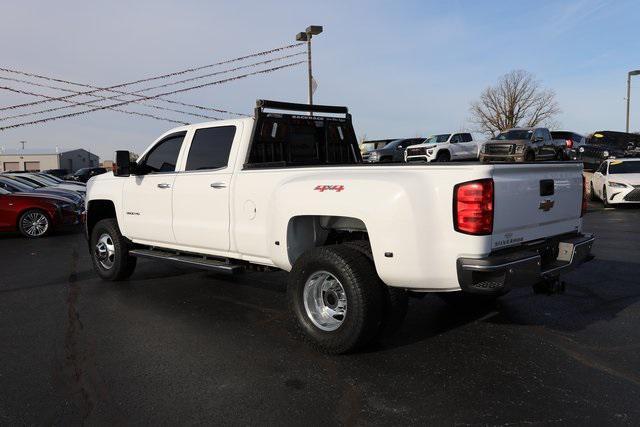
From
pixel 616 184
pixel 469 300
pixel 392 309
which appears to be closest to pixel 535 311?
pixel 469 300

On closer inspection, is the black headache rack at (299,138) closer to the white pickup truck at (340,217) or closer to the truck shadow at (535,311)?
the white pickup truck at (340,217)

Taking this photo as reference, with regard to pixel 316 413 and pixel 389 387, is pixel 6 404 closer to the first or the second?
pixel 316 413

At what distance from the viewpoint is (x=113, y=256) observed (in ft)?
22.7

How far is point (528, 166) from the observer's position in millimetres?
3957

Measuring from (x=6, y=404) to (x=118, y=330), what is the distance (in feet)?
5.00

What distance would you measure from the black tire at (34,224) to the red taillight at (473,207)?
11669 mm

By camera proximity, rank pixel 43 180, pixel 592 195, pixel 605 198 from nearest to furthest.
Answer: pixel 605 198, pixel 43 180, pixel 592 195

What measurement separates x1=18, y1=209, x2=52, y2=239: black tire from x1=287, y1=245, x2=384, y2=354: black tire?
34.1 ft

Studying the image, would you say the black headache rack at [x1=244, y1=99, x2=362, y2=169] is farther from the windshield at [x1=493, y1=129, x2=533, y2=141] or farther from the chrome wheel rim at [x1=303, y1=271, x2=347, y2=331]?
the windshield at [x1=493, y1=129, x2=533, y2=141]

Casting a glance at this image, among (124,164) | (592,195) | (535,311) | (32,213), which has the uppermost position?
(124,164)

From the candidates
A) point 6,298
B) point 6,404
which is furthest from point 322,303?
point 6,298

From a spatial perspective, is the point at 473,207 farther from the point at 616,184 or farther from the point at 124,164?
the point at 616,184

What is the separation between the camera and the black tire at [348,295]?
391 cm

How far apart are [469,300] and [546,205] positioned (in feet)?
5.84
